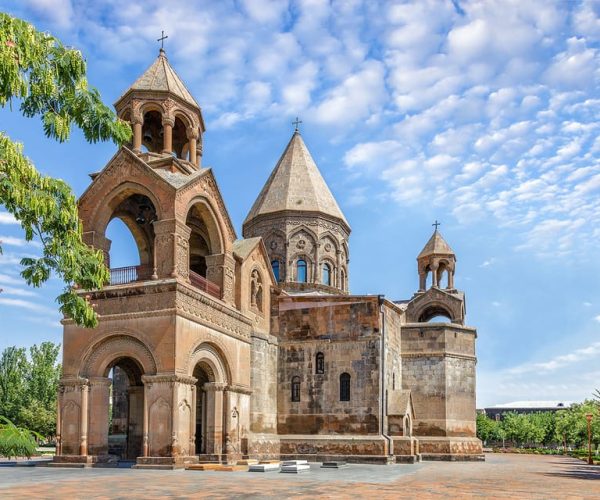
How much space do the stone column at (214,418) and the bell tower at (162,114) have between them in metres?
7.29

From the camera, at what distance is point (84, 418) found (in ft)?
66.1

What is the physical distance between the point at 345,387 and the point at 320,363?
4.33 feet

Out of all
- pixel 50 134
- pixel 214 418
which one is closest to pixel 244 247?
pixel 214 418

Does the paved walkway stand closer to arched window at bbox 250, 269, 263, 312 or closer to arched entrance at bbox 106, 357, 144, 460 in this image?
arched entrance at bbox 106, 357, 144, 460

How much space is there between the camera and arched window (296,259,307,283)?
3212 centimetres

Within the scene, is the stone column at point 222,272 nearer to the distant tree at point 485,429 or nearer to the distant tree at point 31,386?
the distant tree at point 31,386

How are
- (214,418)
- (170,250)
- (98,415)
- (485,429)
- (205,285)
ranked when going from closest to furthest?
1. (98,415)
2. (170,250)
3. (214,418)
4. (205,285)
5. (485,429)

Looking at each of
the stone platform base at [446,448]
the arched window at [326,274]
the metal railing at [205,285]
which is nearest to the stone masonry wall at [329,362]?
the stone platform base at [446,448]

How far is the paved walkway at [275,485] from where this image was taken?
13.1 meters

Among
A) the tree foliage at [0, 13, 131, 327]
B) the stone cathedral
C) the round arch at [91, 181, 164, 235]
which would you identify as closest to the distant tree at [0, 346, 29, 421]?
the stone cathedral

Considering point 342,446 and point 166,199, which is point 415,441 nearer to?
point 342,446

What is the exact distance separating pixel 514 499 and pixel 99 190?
14.9 meters

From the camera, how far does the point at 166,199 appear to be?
21.0m

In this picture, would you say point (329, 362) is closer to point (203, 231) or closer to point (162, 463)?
point (203, 231)
